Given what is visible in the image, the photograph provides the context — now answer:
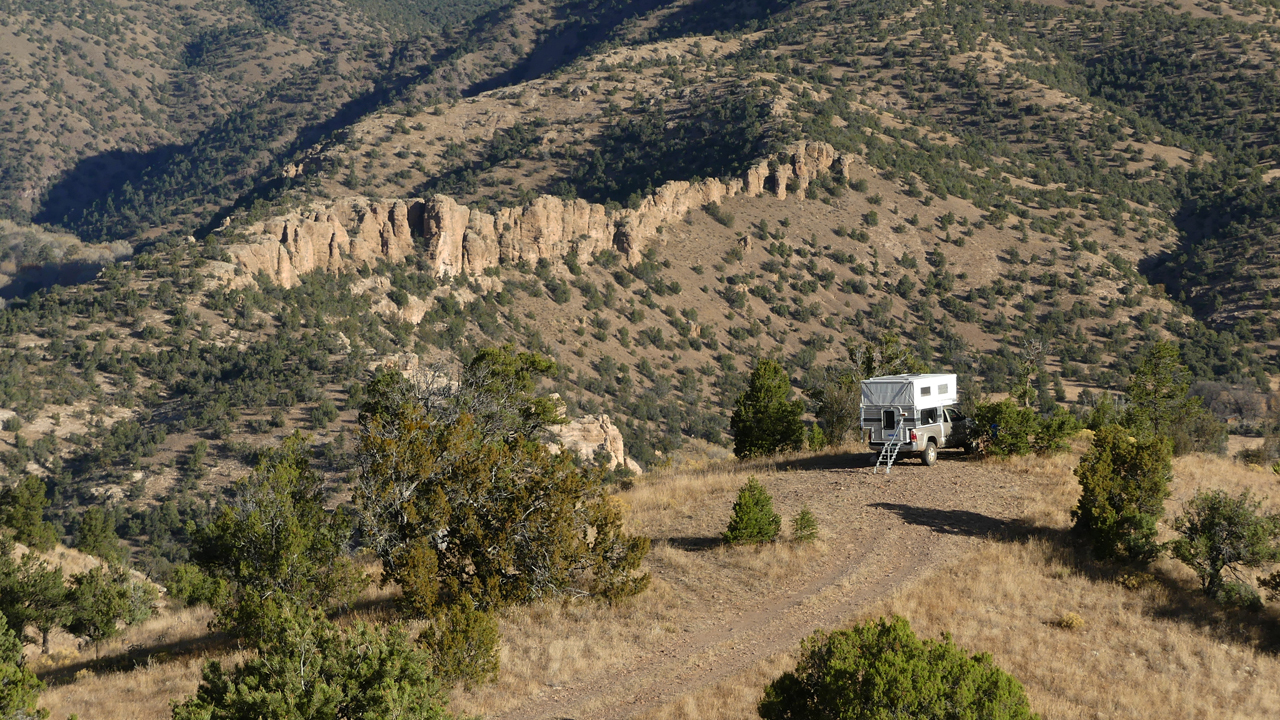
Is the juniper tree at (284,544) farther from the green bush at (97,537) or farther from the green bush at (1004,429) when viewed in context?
the green bush at (97,537)

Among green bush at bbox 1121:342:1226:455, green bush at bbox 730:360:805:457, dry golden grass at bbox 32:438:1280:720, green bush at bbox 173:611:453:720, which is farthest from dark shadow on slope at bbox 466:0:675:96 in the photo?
green bush at bbox 173:611:453:720

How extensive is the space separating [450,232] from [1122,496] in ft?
198

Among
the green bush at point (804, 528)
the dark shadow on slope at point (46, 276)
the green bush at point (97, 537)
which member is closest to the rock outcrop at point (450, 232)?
the green bush at point (97, 537)

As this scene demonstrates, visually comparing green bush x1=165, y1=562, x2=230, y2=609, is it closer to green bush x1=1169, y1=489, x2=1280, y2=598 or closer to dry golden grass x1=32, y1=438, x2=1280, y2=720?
dry golden grass x1=32, y1=438, x2=1280, y2=720

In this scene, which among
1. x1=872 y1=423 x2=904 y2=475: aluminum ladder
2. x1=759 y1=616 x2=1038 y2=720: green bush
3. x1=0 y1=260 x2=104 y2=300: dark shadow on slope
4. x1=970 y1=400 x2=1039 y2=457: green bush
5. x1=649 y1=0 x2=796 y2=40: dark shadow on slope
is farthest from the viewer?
x1=649 y1=0 x2=796 y2=40: dark shadow on slope

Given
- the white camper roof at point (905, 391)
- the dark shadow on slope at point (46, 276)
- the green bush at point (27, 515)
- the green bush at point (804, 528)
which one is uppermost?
the dark shadow on slope at point (46, 276)

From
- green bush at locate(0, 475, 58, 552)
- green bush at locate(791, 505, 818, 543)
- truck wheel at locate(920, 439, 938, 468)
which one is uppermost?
truck wheel at locate(920, 439, 938, 468)

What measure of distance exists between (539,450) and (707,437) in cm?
4475

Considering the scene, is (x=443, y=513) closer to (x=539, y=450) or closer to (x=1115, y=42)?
(x=539, y=450)

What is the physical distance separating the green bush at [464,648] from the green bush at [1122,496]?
12305mm

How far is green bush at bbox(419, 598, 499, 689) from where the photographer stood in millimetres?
12000

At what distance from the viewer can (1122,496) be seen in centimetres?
1711

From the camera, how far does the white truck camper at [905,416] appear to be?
22453mm

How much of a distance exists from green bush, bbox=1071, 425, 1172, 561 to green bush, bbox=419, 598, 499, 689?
40.4 feet
